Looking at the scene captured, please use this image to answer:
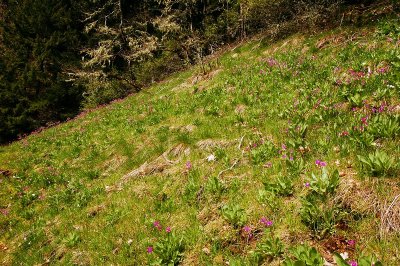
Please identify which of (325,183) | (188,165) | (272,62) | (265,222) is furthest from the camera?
(272,62)

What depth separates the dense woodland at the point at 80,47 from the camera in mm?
27719

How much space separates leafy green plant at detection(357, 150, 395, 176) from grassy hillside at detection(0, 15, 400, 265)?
14mm

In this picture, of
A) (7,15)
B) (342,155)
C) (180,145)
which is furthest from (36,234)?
(7,15)

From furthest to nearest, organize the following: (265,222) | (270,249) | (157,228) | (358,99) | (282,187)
A: (358,99), (157,228), (282,187), (265,222), (270,249)

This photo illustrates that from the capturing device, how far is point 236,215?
14.6ft

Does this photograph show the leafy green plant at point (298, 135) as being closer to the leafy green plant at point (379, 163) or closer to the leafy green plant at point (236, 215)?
the leafy green plant at point (379, 163)

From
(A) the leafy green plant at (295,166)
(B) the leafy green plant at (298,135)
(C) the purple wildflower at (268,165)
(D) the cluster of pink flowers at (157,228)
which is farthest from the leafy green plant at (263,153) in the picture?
(D) the cluster of pink flowers at (157,228)

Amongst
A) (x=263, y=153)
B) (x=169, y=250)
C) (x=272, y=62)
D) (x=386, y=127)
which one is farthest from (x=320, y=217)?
(x=272, y=62)

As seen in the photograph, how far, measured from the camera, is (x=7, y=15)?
33219 millimetres

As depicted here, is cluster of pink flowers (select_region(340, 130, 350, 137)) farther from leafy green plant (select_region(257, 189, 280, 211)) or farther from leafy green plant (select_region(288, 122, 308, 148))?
leafy green plant (select_region(257, 189, 280, 211))

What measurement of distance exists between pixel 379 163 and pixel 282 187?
135 centimetres

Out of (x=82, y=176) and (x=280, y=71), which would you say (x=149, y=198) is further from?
(x=280, y=71)

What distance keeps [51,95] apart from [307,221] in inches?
1192

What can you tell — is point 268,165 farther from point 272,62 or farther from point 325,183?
point 272,62
